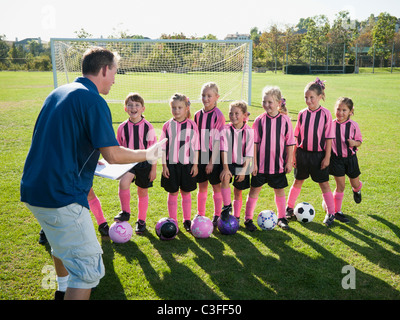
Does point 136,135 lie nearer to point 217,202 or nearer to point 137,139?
point 137,139

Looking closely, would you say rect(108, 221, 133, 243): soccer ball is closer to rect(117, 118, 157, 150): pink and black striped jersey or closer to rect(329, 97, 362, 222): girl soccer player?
rect(117, 118, 157, 150): pink and black striped jersey

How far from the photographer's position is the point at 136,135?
14.5ft

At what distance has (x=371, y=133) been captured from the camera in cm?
980

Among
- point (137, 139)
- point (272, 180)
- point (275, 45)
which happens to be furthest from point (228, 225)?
point (275, 45)

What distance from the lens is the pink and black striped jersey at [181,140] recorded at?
14.2ft

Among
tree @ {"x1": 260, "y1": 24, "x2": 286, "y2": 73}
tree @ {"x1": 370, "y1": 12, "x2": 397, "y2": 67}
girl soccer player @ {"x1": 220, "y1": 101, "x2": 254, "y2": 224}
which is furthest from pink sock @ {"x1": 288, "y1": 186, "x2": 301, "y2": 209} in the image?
tree @ {"x1": 260, "y1": 24, "x2": 286, "y2": 73}

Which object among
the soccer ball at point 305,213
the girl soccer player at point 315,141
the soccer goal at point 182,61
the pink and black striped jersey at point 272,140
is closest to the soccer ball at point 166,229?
the pink and black striped jersey at point 272,140

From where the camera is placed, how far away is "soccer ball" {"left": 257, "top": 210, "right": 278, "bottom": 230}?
4461 millimetres

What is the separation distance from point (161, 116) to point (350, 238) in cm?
1009

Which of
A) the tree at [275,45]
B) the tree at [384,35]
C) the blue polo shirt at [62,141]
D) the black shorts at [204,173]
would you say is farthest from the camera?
the tree at [275,45]

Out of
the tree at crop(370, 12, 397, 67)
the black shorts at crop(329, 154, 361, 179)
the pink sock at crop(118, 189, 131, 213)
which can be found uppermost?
the tree at crop(370, 12, 397, 67)

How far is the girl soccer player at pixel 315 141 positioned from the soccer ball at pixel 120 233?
2.55 m

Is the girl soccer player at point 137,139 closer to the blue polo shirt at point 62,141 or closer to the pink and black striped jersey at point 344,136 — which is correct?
the blue polo shirt at point 62,141

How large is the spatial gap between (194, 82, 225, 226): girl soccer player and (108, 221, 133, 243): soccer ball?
1.11m
